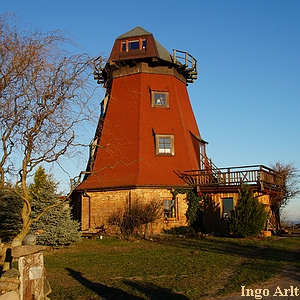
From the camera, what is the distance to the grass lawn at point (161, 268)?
29.1 feet

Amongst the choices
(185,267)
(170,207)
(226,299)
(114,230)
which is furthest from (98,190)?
(226,299)

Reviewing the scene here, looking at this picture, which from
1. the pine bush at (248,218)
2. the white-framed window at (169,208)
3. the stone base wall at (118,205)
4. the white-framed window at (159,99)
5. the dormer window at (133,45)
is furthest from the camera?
the dormer window at (133,45)

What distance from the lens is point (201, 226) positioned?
78.4 ft

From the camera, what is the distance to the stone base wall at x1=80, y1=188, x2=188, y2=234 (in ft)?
76.2

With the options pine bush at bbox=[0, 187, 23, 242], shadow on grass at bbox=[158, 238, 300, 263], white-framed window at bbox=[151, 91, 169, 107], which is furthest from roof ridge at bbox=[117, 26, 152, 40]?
shadow on grass at bbox=[158, 238, 300, 263]

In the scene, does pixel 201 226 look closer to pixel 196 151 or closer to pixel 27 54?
pixel 196 151

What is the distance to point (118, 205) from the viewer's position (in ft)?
77.4

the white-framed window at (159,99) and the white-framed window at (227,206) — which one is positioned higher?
the white-framed window at (159,99)

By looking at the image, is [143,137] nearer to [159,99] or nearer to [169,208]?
[159,99]

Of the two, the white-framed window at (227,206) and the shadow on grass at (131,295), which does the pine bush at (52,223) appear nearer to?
the shadow on grass at (131,295)

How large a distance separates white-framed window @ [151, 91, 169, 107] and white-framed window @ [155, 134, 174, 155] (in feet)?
7.43

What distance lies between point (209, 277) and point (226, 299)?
2.23m

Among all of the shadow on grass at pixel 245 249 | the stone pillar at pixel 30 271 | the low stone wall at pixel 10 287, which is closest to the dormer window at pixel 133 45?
the shadow on grass at pixel 245 249

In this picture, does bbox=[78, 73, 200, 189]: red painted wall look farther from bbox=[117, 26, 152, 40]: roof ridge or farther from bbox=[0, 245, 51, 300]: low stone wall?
bbox=[0, 245, 51, 300]: low stone wall
